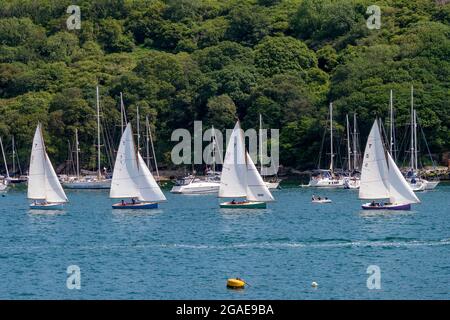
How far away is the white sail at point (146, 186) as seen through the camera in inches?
3526

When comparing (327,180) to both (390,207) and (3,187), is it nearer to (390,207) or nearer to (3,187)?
(3,187)

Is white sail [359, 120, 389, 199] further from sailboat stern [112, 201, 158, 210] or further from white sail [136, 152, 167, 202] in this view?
sailboat stern [112, 201, 158, 210]

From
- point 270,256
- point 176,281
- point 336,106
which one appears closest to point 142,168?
point 270,256

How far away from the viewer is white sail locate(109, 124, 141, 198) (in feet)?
293

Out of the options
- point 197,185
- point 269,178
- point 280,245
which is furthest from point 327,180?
point 280,245

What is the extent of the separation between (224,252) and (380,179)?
22.2m

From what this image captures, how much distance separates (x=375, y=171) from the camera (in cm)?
8444

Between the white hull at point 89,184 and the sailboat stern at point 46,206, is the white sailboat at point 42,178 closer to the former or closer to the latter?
the sailboat stern at point 46,206

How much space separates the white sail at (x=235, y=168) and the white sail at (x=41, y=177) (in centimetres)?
1128

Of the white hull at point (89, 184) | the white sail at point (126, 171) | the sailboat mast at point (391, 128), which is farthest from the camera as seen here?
the white hull at point (89, 184)

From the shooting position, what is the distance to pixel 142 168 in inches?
3531

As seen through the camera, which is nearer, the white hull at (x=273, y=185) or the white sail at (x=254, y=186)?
the white sail at (x=254, y=186)

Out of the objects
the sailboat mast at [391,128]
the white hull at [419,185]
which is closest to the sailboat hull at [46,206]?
the white hull at [419,185]
